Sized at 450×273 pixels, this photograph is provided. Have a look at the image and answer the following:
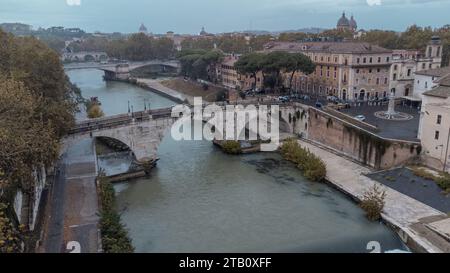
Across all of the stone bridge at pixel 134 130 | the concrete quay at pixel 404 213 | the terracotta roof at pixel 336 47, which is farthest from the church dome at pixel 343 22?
the stone bridge at pixel 134 130

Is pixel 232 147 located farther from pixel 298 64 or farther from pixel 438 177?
pixel 438 177

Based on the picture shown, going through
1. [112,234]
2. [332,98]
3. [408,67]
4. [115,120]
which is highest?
[408,67]

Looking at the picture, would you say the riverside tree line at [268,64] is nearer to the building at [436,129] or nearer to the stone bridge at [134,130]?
the stone bridge at [134,130]

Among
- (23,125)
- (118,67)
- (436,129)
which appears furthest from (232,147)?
(118,67)

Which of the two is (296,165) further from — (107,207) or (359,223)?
(107,207)

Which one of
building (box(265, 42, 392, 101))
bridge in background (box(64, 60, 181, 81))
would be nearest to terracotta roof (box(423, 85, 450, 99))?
building (box(265, 42, 392, 101))

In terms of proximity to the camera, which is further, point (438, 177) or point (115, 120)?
point (115, 120)

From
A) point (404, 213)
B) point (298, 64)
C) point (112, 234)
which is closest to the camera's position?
point (112, 234)

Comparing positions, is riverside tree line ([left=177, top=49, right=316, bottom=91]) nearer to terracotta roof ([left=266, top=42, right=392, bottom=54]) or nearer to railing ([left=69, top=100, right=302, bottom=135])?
terracotta roof ([left=266, top=42, right=392, bottom=54])
